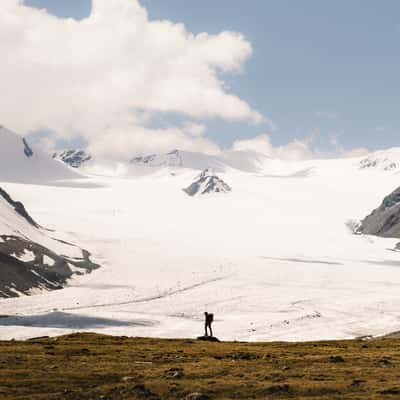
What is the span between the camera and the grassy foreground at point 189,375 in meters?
28.5

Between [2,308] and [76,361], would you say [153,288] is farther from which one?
[76,361]

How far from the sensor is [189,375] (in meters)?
32.8

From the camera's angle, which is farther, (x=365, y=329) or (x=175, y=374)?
(x=365, y=329)

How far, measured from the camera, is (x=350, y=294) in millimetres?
183375

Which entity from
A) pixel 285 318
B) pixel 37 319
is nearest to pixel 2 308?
pixel 37 319

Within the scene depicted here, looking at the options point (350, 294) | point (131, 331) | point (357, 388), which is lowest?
point (357, 388)

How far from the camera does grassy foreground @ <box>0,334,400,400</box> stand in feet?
93.7

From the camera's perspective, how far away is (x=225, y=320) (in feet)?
460

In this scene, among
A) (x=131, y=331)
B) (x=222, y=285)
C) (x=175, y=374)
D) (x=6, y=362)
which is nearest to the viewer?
(x=175, y=374)

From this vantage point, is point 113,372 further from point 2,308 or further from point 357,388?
point 2,308

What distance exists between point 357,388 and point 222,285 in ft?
558

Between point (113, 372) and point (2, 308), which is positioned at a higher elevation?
point (2, 308)

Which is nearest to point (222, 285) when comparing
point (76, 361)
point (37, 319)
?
point (37, 319)

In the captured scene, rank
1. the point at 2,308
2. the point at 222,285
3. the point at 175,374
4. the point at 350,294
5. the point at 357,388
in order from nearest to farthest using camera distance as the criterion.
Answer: the point at 357,388
the point at 175,374
the point at 2,308
the point at 350,294
the point at 222,285
